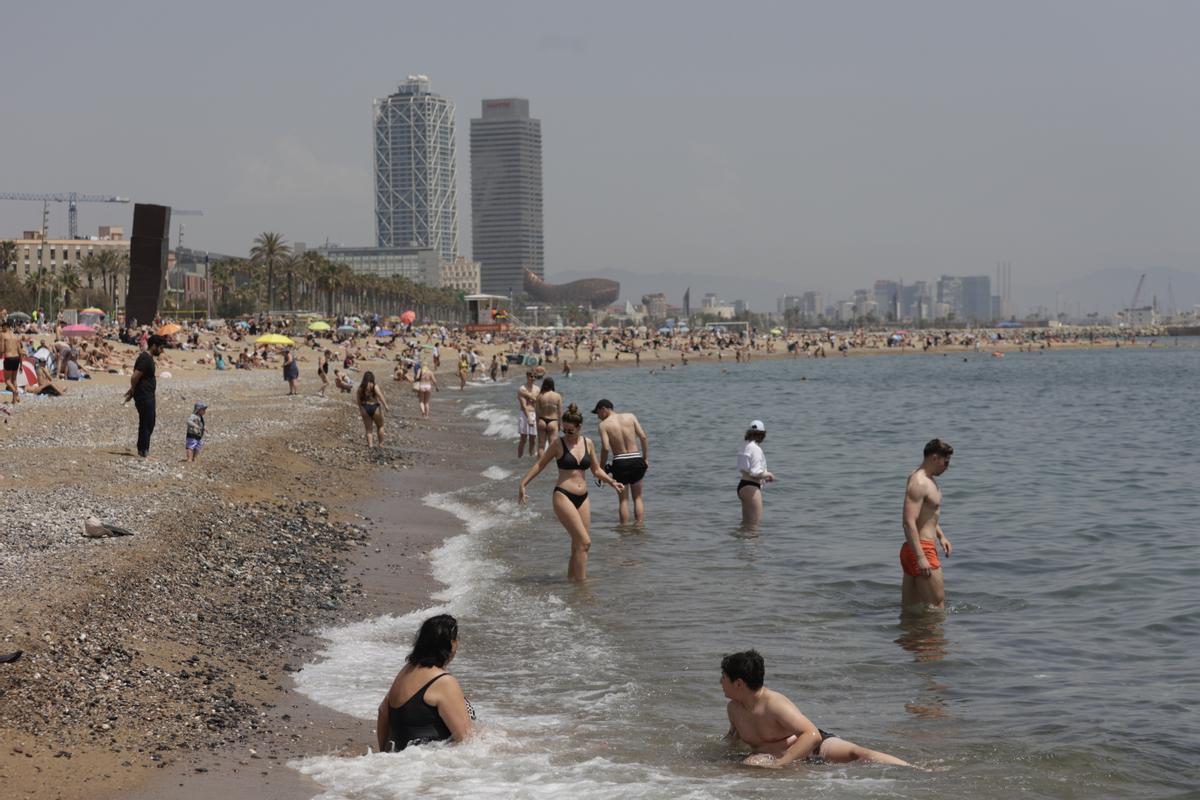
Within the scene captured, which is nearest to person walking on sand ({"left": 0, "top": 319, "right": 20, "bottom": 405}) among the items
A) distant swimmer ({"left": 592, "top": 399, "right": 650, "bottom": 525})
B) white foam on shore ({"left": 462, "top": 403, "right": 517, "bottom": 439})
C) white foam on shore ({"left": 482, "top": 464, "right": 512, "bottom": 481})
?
white foam on shore ({"left": 482, "top": 464, "right": 512, "bottom": 481})

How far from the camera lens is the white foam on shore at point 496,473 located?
830 inches

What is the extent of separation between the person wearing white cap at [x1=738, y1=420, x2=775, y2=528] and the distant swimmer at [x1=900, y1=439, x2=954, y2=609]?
3636 mm

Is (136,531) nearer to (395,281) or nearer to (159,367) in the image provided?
(159,367)

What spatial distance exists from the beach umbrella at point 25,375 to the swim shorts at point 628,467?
53.1 ft

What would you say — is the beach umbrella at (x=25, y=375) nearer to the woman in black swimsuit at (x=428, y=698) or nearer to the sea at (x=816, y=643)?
the sea at (x=816, y=643)

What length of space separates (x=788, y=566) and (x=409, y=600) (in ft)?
13.7

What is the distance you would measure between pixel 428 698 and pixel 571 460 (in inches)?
210

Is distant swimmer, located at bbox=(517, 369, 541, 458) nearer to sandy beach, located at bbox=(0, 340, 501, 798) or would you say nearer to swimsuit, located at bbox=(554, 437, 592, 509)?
sandy beach, located at bbox=(0, 340, 501, 798)

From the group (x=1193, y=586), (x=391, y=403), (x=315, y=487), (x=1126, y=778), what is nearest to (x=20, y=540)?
(x=315, y=487)

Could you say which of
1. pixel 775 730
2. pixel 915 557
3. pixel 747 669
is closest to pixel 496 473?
pixel 915 557

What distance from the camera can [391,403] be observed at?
40406 millimetres

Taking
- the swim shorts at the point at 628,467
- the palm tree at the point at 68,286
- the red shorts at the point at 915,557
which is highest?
the palm tree at the point at 68,286

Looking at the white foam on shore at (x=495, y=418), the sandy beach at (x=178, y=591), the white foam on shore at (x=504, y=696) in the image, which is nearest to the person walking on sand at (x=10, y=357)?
the sandy beach at (x=178, y=591)

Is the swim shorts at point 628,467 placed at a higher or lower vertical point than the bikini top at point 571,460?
lower
